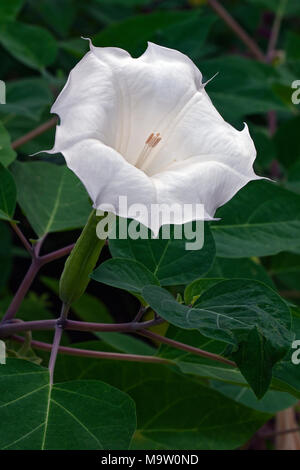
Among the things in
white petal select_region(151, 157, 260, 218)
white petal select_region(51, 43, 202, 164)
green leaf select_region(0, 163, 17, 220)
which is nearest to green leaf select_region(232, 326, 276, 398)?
white petal select_region(151, 157, 260, 218)

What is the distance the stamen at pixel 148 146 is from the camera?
70cm

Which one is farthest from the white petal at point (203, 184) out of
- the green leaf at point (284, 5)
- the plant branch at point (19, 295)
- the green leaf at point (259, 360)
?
the green leaf at point (284, 5)

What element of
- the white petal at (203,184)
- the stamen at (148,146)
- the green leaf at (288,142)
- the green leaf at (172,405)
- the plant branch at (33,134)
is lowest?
the green leaf at (172,405)

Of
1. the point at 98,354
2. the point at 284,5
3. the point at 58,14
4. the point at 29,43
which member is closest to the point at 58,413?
the point at 98,354

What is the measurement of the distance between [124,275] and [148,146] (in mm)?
157

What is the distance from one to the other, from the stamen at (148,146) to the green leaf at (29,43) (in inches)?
22.6

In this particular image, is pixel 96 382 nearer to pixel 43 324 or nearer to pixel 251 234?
pixel 43 324

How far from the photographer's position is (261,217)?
2.85 feet

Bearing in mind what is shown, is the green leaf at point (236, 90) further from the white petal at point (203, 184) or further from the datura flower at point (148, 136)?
the white petal at point (203, 184)

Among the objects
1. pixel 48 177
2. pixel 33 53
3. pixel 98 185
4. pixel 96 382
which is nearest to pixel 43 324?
pixel 96 382

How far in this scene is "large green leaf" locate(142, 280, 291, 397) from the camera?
57cm

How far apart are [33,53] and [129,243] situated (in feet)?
2.09

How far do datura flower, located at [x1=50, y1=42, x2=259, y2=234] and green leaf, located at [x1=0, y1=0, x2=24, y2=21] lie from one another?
2.07 feet

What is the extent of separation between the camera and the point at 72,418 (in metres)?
0.64
